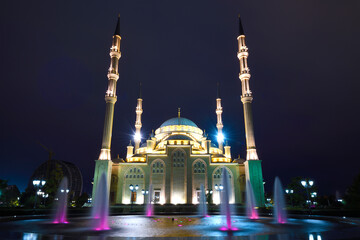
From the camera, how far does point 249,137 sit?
37375 millimetres

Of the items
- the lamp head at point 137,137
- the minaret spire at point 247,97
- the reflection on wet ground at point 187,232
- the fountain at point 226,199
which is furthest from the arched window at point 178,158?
the reflection on wet ground at point 187,232

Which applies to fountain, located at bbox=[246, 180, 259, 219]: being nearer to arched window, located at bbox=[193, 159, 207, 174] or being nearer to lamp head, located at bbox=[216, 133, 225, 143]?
arched window, located at bbox=[193, 159, 207, 174]

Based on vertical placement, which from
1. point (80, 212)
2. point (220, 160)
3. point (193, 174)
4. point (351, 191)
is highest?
point (220, 160)

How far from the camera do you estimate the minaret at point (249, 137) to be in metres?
34.9

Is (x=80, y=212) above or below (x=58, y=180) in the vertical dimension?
below

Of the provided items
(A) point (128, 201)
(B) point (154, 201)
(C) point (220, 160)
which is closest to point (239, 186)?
(C) point (220, 160)

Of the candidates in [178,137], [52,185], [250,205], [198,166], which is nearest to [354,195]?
[250,205]

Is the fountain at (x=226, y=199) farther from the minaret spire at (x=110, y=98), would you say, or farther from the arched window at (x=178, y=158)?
the minaret spire at (x=110, y=98)

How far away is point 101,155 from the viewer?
120ft

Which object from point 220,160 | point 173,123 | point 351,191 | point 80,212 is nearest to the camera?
point 80,212

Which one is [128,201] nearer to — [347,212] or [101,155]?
[101,155]

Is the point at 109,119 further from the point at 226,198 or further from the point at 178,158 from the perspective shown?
the point at 226,198

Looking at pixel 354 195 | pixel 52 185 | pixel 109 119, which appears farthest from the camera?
pixel 109 119

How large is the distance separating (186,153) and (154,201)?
968cm
